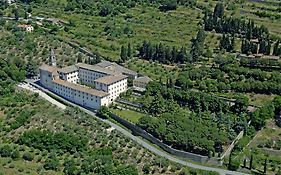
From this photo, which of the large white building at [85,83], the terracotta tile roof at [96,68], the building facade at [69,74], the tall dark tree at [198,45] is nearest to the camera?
the large white building at [85,83]

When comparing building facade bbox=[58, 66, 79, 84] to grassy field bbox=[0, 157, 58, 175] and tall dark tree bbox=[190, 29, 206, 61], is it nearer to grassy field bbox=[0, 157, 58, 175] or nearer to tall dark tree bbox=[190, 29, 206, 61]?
tall dark tree bbox=[190, 29, 206, 61]

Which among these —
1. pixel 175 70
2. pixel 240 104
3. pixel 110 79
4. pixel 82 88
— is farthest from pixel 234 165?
pixel 175 70

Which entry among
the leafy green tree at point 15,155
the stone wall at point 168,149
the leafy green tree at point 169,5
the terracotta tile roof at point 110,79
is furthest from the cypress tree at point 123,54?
the leafy green tree at point 15,155

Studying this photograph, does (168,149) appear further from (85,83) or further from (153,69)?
(153,69)

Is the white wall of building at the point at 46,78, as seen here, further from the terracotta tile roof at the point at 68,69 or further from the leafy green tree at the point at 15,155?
the leafy green tree at the point at 15,155

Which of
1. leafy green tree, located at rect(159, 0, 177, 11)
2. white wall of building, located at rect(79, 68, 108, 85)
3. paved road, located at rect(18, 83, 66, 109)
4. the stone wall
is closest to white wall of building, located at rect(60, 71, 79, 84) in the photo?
white wall of building, located at rect(79, 68, 108, 85)

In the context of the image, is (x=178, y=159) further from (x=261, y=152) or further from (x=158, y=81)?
(x=158, y=81)
